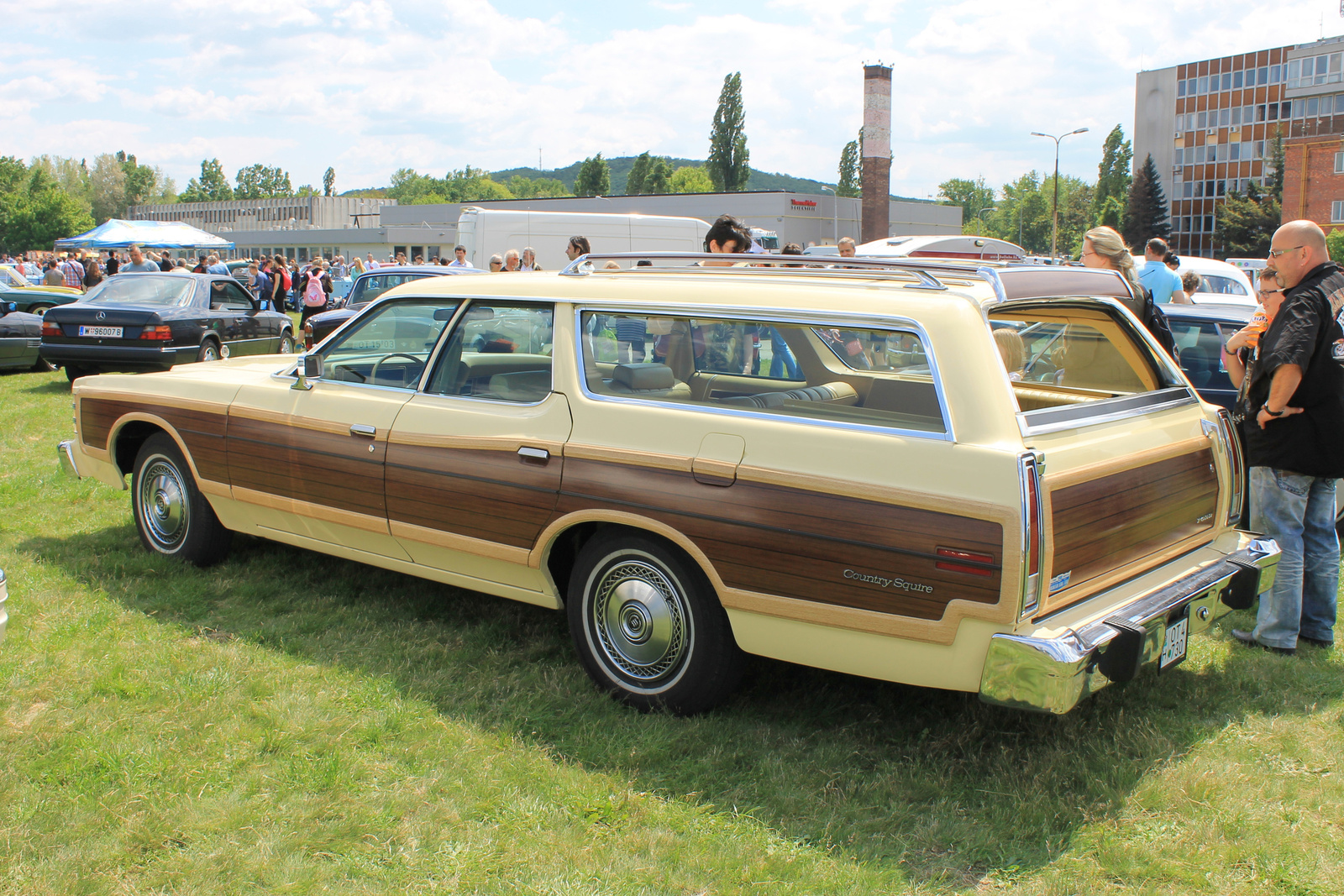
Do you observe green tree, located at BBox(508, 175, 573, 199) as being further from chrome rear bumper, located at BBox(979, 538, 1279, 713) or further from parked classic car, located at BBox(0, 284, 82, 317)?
chrome rear bumper, located at BBox(979, 538, 1279, 713)

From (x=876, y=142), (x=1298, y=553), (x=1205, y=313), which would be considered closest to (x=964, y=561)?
(x=1298, y=553)

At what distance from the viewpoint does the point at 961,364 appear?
311 cm

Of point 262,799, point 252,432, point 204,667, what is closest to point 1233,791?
point 262,799

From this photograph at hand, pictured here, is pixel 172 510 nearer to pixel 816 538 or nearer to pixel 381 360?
pixel 381 360

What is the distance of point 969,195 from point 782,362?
6858 inches

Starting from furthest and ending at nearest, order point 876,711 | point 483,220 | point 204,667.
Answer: point 483,220 → point 204,667 → point 876,711

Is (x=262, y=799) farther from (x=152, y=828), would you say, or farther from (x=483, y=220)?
(x=483, y=220)

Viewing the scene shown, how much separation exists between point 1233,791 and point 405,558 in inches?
129

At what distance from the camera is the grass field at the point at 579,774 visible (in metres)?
2.91

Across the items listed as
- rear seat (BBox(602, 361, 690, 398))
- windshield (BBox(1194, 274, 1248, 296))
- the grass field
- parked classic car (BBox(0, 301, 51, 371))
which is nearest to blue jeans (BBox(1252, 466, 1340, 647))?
the grass field

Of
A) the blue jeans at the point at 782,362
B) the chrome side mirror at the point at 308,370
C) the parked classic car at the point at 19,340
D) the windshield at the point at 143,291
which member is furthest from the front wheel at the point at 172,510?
the parked classic car at the point at 19,340

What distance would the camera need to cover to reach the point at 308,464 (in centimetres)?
467

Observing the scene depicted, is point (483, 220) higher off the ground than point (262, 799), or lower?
higher

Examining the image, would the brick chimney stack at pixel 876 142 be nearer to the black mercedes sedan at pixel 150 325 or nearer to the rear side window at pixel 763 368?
the black mercedes sedan at pixel 150 325
